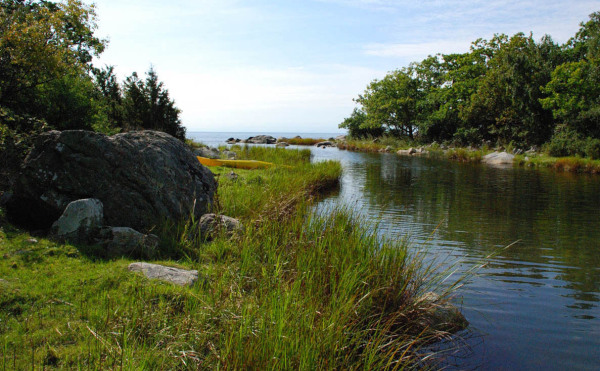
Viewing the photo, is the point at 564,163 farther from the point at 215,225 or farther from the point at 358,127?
the point at 358,127

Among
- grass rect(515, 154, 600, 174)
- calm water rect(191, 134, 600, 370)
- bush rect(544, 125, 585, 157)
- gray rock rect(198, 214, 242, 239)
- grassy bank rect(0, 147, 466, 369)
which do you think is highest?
bush rect(544, 125, 585, 157)

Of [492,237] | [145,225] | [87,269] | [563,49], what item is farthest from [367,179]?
[563,49]

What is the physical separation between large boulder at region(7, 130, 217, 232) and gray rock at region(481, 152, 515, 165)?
2911 cm

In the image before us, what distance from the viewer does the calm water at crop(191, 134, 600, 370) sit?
4867 millimetres

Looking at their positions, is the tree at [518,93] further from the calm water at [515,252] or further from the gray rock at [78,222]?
the gray rock at [78,222]

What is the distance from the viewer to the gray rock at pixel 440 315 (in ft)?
15.9

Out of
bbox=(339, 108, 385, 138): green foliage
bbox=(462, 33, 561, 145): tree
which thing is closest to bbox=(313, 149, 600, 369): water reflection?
bbox=(462, 33, 561, 145): tree

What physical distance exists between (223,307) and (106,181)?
13.8 feet

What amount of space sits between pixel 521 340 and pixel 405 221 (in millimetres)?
6369

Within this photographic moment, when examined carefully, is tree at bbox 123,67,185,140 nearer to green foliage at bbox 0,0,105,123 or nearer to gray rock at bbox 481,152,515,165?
green foliage at bbox 0,0,105,123

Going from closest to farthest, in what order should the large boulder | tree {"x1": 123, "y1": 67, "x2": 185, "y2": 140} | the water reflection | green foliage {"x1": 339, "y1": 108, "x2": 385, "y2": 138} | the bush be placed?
Answer: the water reflection < the large boulder < tree {"x1": 123, "y1": 67, "x2": 185, "y2": 140} < the bush < green foliage {"x1": 339, "y1": 108, "x2": 385, "y2": 138}

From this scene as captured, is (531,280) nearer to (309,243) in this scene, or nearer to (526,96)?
(309,243)

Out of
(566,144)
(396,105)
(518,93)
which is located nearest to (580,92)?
(566,144)

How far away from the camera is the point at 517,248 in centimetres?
909
